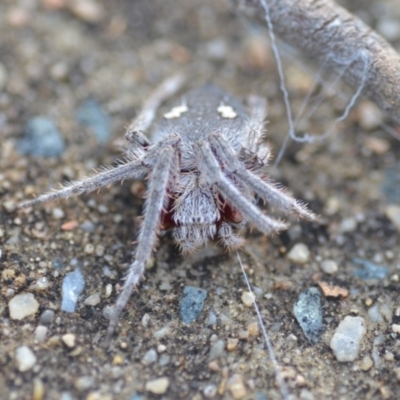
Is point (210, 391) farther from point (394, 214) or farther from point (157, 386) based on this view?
point (394, 214)

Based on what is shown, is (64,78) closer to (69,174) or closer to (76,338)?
(69,174)

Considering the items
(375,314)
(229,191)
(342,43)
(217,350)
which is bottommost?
(217,350)

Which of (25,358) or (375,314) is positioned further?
(375,314)

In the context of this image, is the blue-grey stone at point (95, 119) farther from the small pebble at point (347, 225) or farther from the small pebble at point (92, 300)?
the small pebble at point (347, 225)

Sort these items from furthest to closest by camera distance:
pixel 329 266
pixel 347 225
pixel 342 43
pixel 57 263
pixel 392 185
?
pixel 392 185 → pixel 347 225 → pixel 342 43 → pixel 329 266 → pixel 57 263

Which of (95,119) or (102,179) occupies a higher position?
(102,179)

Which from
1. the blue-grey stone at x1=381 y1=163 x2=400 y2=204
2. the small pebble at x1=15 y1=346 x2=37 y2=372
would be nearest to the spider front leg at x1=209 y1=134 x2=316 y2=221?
the blue-grey stone at x1=381 y1=163 x2=400 y2=204

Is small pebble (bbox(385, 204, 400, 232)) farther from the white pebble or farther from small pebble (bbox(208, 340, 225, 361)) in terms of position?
the white pebble

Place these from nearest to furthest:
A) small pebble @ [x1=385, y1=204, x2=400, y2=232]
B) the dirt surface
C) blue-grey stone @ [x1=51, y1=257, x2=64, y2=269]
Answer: the dirt surface < blue-grey stone @ [x1=51, y1=257, x2=64, y2=269] < small pebble @ [x1=385, y1=204, x2=400, y2=232]

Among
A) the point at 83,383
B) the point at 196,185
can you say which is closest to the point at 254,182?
the point at 196,185
